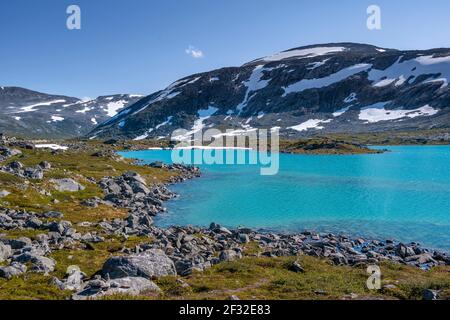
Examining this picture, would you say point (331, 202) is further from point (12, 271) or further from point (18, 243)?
point (12, 271)

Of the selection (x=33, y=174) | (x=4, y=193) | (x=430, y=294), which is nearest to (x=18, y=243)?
A: (x=4, y=193)

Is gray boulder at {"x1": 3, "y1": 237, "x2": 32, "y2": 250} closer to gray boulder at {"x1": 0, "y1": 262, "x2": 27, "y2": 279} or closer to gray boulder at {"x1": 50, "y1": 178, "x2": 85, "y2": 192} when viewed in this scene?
gray boulder at {"x1": 0, "y1": 262, "x2": 27, "y2": 279}

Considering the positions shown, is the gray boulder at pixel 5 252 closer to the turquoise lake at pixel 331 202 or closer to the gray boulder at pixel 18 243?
the gray boulder at pixel 18 243

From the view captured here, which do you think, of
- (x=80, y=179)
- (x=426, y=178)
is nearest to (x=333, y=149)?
(x=426, y=178)

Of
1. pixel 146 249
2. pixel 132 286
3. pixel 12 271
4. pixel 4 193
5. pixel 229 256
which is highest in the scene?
pixel 4 193

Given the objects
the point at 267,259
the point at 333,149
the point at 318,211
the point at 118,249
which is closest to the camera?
the point at 267,259

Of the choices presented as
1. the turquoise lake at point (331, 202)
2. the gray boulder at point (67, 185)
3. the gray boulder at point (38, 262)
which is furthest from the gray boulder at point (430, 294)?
the gray boulder at point (67, 185)

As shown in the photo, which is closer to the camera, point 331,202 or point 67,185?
point 331,202

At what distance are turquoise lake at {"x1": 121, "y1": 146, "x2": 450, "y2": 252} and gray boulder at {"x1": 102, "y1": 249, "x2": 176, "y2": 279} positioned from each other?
23513 mm

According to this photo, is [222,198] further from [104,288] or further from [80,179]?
[104,288]

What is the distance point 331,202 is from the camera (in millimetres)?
65000

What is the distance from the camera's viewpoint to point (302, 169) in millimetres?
114188

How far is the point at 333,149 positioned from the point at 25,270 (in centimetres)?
15587

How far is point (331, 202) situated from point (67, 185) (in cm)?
4216
